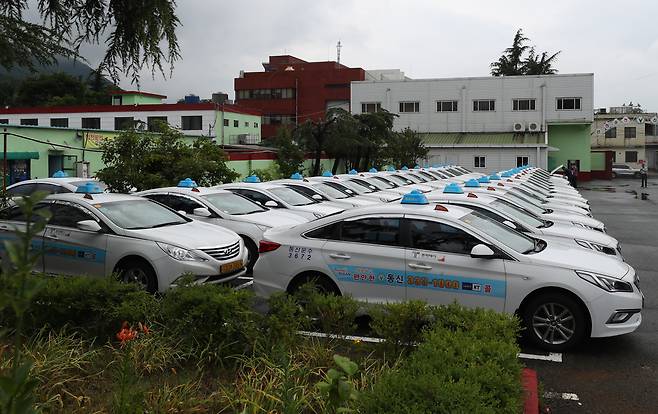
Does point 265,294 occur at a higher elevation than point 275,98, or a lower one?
lower

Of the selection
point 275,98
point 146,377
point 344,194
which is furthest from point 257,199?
point 275,98

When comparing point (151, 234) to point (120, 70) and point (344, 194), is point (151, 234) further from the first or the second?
point (344, 194)

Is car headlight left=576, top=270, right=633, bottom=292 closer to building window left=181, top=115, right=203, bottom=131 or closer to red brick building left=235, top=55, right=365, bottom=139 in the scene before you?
building window left=181, top=115, right=203, bottom=131

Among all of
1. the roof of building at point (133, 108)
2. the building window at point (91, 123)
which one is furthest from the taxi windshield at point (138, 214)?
the building window at point (91, 123)

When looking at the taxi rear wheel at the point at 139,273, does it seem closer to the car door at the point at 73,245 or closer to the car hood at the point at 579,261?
the car door at the point at 73,245

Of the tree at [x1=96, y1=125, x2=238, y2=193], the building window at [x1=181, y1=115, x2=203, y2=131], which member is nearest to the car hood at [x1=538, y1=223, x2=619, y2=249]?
the tree at [x1=96, y1=125, x2=238, y2=193]

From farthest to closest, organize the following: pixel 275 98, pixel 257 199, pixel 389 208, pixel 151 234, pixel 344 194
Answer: pixel 275 98, pixel 344 194, pixel 257 199, pixel 151 234, pixel 389 208

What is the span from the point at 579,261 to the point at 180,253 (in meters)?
4.85

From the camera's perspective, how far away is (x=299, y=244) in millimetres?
7660

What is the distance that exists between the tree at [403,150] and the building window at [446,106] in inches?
525

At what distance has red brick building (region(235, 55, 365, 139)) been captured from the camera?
67.1 m

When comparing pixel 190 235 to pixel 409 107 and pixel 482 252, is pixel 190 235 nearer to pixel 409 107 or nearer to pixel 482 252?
pixel 482 252

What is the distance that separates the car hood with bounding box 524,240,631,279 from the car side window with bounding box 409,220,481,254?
2.17ft

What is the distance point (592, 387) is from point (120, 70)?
20.3 feet
